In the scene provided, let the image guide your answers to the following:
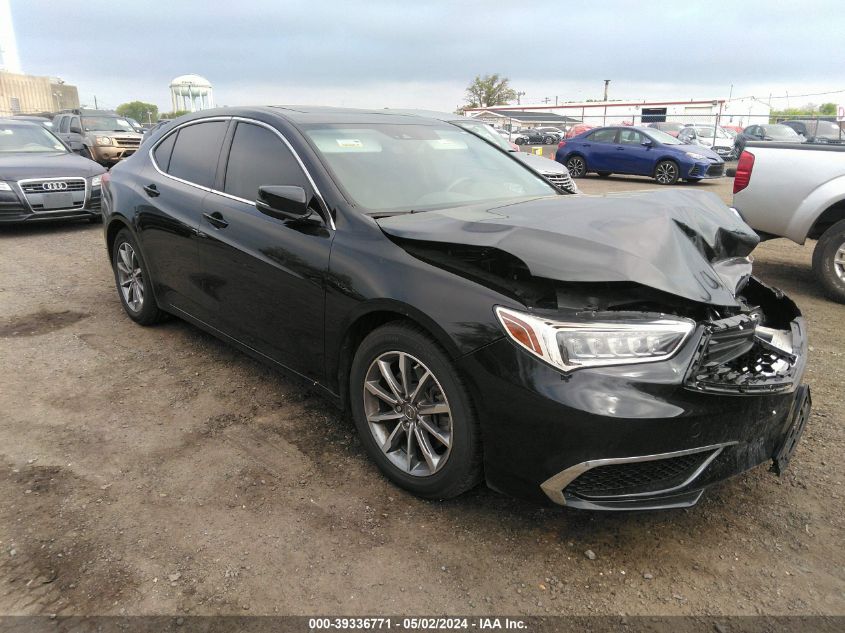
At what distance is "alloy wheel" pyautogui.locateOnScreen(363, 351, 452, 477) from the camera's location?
8.54 feet

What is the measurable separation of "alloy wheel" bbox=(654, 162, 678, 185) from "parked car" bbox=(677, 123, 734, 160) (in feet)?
27.0

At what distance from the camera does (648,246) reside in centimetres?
247

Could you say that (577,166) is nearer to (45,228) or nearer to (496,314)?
(45,228)

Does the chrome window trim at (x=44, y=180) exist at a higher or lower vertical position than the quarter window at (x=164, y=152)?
lower

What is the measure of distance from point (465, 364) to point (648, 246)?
0.89 meters

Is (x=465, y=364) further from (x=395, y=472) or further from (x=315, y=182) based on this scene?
(x=315, y=182)

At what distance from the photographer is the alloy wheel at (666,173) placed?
16797 millimetres

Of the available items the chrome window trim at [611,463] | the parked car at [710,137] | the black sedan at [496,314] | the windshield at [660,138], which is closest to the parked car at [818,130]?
the parked car at [710,137]

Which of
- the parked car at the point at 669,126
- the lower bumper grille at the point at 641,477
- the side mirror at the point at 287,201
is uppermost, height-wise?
the parked car at the point at 669,126

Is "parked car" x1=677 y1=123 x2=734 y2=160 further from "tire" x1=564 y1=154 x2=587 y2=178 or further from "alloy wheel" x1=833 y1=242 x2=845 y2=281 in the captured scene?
"alloy wheel" x1=833 y1=242 x2=845 y2=281

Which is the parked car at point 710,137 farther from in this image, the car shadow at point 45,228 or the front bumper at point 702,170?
the car shadow at point 45,228

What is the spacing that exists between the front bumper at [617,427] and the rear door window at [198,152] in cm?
251

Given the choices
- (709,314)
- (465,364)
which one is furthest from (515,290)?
(709,314)

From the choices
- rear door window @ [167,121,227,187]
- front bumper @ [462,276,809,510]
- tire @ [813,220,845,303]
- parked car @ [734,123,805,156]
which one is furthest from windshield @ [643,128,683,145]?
front bumper @ [462,276,809,510]
